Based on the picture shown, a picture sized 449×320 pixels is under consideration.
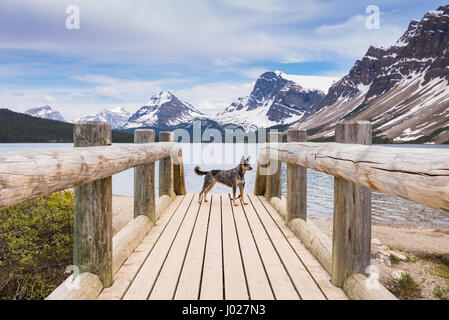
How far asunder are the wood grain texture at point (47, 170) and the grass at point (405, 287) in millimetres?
5510

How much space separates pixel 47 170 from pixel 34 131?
12943cm

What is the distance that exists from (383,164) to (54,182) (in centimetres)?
181

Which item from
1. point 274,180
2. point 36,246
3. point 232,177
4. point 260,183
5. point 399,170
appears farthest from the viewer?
point 260,183

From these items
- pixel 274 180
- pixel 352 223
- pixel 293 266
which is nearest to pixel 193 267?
pixel 293 266

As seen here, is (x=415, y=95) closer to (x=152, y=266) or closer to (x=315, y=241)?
(x=315, y=241)

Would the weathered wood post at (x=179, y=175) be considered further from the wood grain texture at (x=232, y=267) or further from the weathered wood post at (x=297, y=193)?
the weathered wood post at (x=297, y=193)

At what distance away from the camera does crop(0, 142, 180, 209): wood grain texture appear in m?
1.38

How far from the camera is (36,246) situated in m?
5.43

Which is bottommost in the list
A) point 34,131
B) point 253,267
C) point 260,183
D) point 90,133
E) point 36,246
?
point 36,246

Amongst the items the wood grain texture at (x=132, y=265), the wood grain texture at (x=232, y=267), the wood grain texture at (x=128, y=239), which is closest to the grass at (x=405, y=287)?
the wood grain texture at (x=232, y=267)

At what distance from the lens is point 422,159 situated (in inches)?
57.1

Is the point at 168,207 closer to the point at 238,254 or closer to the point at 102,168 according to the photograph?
the point at 238,254
